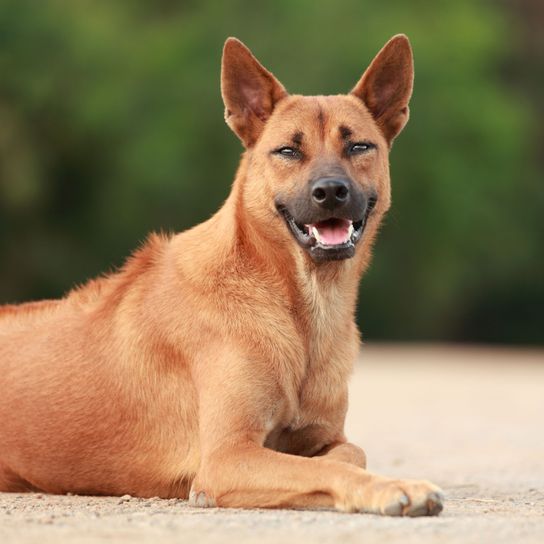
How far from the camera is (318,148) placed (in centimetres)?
750

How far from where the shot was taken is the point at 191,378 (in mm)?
7258

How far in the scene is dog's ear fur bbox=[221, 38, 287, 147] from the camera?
782 cm

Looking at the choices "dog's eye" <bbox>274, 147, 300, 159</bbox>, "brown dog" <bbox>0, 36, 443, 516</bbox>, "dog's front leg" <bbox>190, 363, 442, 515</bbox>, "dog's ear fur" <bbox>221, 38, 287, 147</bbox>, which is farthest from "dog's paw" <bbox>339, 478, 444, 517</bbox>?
"dog's ear fur" <bbox>221, 38, 287, 147</bbox>

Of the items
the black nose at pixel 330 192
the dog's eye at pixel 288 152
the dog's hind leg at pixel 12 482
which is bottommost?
the dog's hind leg at pixel 12 482

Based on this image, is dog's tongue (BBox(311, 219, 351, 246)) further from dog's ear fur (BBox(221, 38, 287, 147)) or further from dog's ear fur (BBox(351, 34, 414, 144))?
dog's ear fur (BBox(351, 34, 414, 144))

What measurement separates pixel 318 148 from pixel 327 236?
1.67ft

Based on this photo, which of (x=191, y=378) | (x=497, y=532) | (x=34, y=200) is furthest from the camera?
(x=34, y=200)

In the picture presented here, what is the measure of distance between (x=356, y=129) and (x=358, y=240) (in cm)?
65

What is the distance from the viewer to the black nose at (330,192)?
7.16 meters

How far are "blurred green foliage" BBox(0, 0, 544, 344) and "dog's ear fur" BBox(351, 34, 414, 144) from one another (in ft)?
74.0

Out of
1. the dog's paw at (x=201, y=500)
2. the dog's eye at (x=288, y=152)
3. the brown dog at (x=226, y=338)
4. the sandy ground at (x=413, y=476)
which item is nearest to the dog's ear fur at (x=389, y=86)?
the brown dog at (x=226, y=338)

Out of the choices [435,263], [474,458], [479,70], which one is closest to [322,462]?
[474,458]

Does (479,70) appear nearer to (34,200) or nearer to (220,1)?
(220,1)

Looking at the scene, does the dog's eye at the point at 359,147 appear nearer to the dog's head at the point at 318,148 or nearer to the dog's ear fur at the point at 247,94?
the dog's head at the point at 318,148
